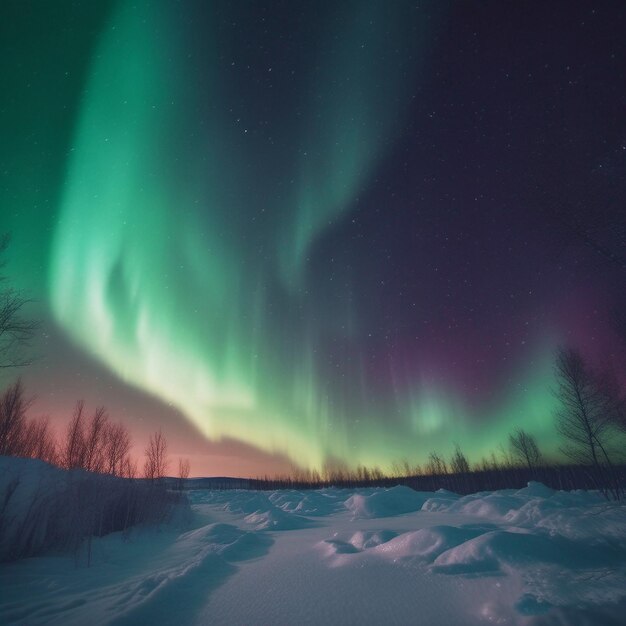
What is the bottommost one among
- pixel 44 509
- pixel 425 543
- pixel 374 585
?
pixel 374 585

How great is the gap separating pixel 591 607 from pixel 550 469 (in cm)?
4326

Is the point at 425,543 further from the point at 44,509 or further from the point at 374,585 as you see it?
the point at 44,509

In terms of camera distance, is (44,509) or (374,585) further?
(44,509)

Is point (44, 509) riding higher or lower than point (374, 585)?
higher

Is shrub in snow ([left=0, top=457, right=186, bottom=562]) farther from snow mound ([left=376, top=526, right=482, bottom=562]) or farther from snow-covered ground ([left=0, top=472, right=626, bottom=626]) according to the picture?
snow mound ([left=376, top=526, right=482, bottom=562])

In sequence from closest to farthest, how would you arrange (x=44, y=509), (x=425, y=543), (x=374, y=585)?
(x=374, y=585), (x=425, y=543), (x=44, y=509)

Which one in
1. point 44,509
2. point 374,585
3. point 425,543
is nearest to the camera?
point 374,585

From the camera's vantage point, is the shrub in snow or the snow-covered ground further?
the shrub in snow

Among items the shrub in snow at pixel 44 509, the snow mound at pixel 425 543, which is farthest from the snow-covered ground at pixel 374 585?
the shrub in snow at pixel 44 509

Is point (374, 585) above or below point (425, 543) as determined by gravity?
below

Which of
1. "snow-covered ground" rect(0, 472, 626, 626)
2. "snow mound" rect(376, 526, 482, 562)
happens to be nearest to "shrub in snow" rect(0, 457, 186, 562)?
"snow-covered ground" rect(0, 472, 626, 626)

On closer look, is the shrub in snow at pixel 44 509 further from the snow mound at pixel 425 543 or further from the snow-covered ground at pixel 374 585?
the snow mound at pixel 425 543

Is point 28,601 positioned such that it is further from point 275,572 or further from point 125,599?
point 275,572

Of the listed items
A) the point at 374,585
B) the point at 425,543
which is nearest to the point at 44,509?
the point at 374,585
